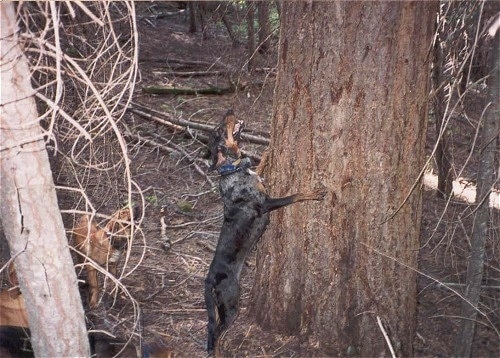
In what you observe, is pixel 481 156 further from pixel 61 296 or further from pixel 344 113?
pixel 61 296

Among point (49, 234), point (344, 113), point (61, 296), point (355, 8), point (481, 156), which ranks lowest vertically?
point (61, 296)

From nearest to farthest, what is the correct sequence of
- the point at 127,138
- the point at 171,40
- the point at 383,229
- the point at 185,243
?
the point at 383,229 → the point at 185,243 → the point at 127,138 → the point at 171,40

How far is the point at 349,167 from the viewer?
4426mm

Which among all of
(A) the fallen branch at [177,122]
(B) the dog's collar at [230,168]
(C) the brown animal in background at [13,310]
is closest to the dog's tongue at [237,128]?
(B) the dog's collar at [230,168]

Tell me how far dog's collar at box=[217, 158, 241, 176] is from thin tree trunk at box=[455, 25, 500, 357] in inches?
83.9

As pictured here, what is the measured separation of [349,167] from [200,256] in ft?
10.3

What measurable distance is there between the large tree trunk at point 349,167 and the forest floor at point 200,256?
0.35 metres

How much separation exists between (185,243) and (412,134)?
385cm

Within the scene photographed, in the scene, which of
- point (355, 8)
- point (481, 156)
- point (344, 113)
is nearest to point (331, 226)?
point (344, 113)

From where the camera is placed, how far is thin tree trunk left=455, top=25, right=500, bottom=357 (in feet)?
13.4

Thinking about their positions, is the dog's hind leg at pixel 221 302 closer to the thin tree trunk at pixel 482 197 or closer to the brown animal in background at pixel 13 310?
the brown animal in background at pixel 13 310

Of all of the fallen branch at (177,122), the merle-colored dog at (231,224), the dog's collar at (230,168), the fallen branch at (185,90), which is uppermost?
the fallen branch at (185,90)

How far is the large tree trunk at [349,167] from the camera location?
418cm

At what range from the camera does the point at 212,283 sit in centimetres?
532
